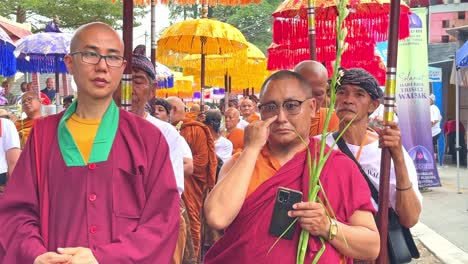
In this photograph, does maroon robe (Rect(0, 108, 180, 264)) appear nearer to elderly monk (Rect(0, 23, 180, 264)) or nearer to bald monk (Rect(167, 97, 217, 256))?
elderly monk (Rect(0, 23, 180, 264))

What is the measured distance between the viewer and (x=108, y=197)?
119 inches

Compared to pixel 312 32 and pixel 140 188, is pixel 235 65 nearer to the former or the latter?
pixel 312 32

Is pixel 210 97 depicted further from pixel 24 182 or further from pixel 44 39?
pixel 24 182

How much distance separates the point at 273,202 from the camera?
299 cm

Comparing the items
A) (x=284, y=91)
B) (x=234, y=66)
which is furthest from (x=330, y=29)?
(x=234, y=66)

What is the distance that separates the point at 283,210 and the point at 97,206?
0.78 meters

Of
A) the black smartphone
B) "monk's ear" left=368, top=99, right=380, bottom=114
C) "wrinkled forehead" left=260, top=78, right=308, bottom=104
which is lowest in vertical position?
the black smartphone

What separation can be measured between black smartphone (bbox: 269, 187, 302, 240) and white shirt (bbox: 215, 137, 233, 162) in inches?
230

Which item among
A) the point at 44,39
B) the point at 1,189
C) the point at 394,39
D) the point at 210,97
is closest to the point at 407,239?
the point at 394,39

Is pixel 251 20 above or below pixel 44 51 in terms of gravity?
above

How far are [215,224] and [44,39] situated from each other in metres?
7.41

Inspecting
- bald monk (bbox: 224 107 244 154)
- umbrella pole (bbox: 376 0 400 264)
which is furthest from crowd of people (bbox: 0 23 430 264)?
bald monk (bbox: 224 107 244 154)

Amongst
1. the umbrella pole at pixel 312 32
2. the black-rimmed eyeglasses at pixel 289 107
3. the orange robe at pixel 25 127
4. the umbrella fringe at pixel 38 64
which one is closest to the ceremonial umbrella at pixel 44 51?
the umbrella fringe at pixel 38 64

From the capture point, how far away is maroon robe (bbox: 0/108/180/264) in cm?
298
